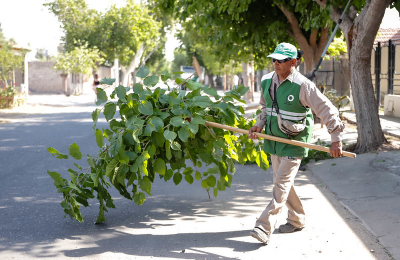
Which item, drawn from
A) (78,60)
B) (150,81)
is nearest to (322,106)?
(150,81)

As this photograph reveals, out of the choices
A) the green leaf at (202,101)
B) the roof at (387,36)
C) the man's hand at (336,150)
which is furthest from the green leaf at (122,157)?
the roof at (387,36)

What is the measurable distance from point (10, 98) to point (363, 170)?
18727 mm

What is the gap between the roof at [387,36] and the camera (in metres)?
18.2

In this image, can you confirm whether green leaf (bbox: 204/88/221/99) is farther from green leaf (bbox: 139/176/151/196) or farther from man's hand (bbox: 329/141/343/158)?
man's hand (bbox: 329/141/343/158)

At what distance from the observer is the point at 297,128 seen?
185 inches

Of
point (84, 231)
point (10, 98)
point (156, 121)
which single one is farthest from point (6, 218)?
point (10, 98)

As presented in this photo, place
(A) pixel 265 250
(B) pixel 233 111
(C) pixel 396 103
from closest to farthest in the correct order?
(A) pixel 265 250 < (B) pixel 233 111 < (C) pixel 396 103

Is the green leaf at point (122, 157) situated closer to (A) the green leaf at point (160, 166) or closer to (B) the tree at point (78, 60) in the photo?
(A) the green leaf at point (160, 166)

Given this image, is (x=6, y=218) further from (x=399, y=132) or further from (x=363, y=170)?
(x=399, y=132)

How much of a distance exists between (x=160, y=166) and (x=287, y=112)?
1.41m

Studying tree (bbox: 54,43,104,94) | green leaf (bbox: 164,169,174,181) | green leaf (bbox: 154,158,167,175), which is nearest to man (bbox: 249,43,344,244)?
green leaf (bbox: 154,158,167,175)

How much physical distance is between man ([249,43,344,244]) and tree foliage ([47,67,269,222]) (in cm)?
67

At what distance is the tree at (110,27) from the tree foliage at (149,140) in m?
31.6

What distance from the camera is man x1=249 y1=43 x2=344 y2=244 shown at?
14.9ft
